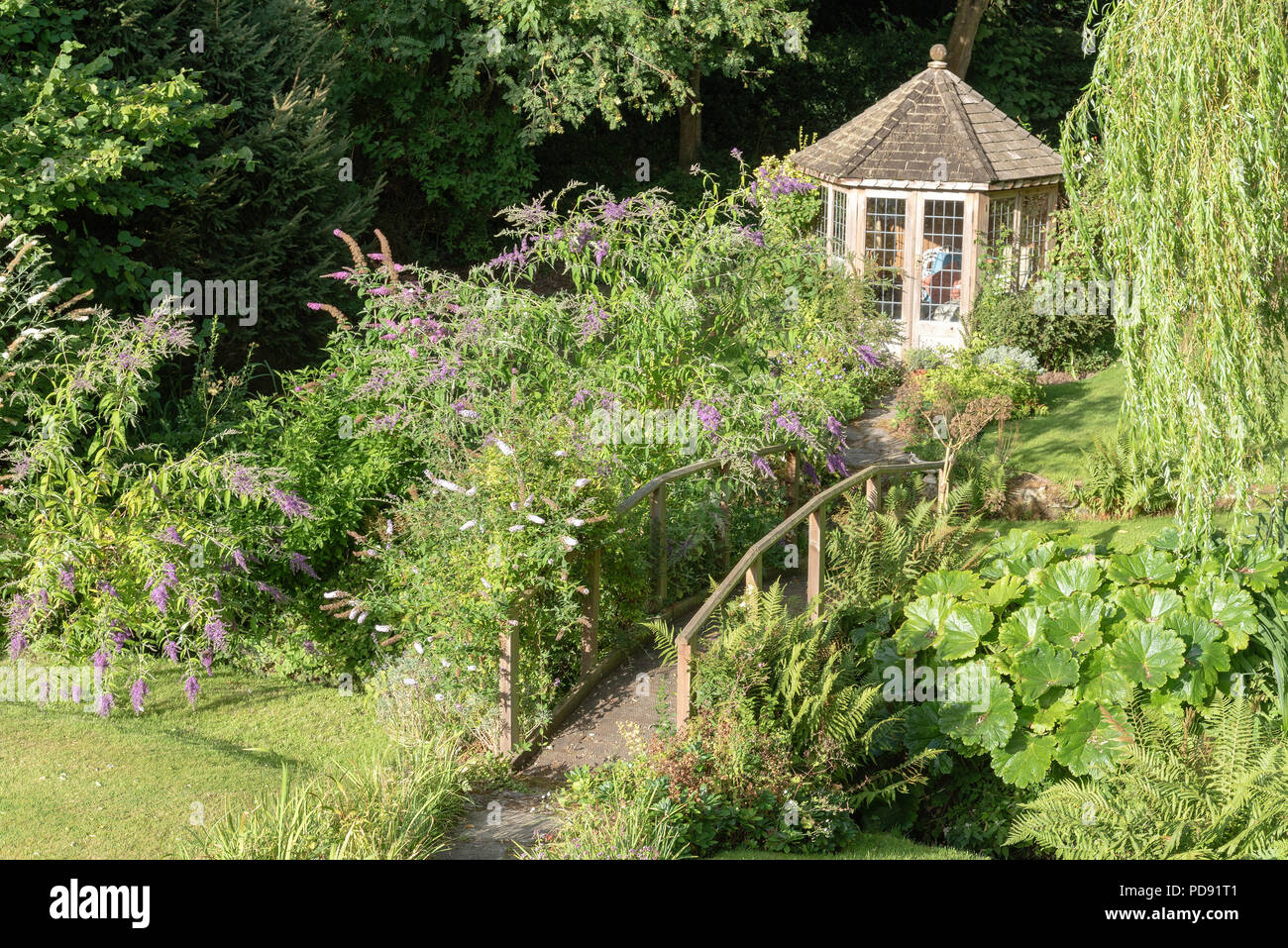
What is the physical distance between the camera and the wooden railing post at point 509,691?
821cm

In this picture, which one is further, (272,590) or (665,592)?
(665,592)

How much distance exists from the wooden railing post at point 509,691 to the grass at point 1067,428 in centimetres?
660

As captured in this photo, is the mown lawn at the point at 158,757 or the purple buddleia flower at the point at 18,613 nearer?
the mown lawn at the point at 158,757

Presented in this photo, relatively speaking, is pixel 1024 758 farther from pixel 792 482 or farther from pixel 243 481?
pixel 243 481

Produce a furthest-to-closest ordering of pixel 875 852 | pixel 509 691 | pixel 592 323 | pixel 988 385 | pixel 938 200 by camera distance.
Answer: pixel 938 200 → pixel 988 385 → pixel 592 323 → pixel 509 691 → pixel 875 852

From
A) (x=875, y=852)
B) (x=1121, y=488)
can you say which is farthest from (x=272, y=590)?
(x=1121, y=488)

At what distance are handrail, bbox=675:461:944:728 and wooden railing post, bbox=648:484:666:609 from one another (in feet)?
1.67

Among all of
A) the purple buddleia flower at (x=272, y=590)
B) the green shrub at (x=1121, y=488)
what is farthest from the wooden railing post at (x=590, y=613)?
the green shrub at (x=1121, y=488)

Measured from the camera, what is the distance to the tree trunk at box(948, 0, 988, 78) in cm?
2316

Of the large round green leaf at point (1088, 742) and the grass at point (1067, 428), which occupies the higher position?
the grass at point (1067, 428)

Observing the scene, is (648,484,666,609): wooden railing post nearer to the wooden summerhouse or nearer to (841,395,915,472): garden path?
(841,395,915,472): garden path

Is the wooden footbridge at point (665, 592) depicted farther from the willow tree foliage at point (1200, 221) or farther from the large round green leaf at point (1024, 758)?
the willow tree foliage at point (1200, 221)

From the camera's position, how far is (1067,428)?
560 inches

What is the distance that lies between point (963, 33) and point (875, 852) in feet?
62.2
